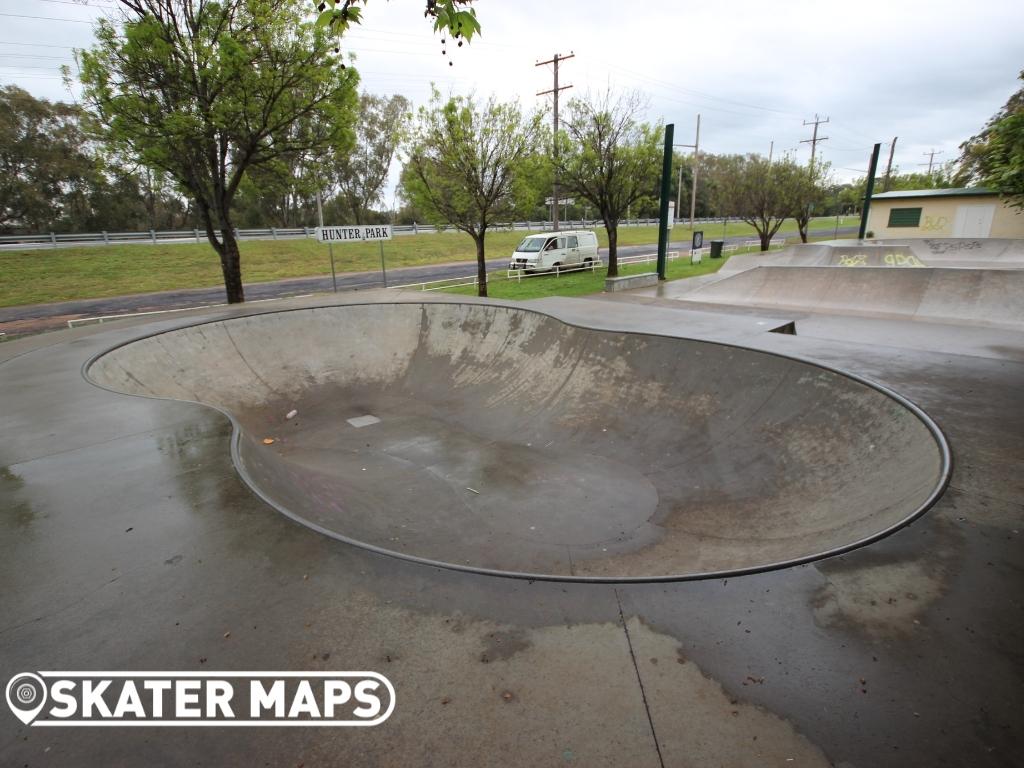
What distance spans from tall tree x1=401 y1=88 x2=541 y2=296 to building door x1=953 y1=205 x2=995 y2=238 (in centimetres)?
2555

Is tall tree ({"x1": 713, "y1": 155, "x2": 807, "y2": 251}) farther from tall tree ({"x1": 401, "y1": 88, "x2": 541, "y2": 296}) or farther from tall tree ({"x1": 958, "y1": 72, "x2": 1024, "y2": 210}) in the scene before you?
tall tree ({"x1": 958, "y1": 72, "x2": 1024, "y2": 210})

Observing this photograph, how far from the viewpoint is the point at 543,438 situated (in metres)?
8.45

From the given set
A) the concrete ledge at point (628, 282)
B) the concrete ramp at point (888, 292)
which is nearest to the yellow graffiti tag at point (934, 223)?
the concrete ramp at point (888, 292)

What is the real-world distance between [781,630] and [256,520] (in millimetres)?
3759

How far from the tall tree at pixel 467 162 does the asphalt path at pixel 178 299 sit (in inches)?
240

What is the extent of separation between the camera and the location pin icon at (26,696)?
231cm

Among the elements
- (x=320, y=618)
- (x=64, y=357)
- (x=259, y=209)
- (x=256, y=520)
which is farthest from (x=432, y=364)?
(x=259, y=209)

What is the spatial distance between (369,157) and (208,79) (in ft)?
137

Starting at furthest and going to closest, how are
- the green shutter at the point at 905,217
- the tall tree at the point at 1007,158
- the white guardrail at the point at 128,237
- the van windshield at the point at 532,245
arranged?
1. the green shutter at the point at 905,217
2. the white guardrail at the point at 128,237
3. the van windshield at the point at 532,245
4. the tall tree at the point at 1007,158

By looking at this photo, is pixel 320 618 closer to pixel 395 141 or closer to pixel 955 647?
pixel 955 647

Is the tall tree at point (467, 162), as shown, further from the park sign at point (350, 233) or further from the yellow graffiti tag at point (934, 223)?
the yellow graffiti tag at point (934, 223)

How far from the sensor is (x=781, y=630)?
2.80 m

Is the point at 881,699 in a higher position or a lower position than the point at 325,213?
lower

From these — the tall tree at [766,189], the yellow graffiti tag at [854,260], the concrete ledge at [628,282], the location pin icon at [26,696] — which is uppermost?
the tall tree at [766,189]
